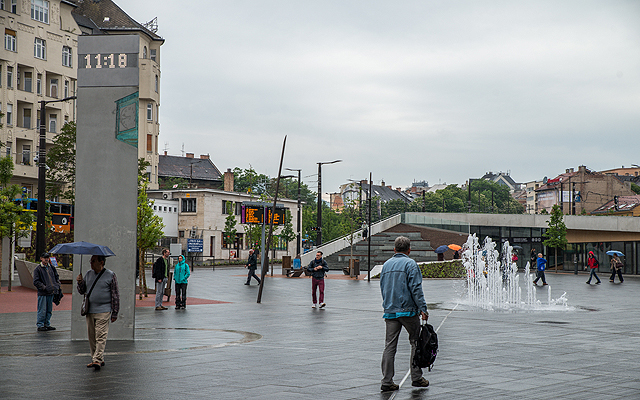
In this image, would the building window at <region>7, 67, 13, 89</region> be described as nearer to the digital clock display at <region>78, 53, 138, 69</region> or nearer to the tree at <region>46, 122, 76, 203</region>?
the tree at <region>46, 122, 76, 203</region>

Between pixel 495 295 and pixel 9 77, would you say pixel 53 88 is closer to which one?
pixel 9 77

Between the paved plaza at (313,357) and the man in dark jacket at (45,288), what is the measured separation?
1.34 feet

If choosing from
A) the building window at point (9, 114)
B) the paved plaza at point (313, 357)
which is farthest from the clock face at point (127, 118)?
the building window at point (9, 114)

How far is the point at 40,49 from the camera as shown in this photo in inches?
2196

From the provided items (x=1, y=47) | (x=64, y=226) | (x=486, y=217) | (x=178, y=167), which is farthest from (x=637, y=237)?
(x=178, y=167)

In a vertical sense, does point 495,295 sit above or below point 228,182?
below

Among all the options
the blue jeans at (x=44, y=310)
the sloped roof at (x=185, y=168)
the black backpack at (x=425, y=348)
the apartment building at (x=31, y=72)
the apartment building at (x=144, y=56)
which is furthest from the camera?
the sloped roof at (x=185, y=168)

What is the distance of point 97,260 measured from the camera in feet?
33.0

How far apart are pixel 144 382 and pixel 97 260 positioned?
2.43 metres

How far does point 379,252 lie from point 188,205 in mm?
26958

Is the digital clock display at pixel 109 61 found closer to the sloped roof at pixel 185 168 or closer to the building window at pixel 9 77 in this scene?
the building window at pixel 9 77

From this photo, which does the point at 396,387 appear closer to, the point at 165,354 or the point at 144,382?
the point at 144,382

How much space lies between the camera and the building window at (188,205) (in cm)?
7512

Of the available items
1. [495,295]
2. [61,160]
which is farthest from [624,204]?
[495,295]
